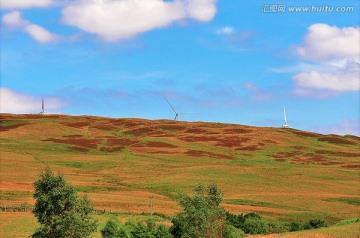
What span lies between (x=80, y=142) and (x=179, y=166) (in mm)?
38110

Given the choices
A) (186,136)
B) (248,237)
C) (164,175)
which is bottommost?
(248,237)

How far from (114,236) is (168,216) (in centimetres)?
1749

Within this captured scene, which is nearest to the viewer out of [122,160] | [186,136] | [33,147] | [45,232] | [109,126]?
[45,232]

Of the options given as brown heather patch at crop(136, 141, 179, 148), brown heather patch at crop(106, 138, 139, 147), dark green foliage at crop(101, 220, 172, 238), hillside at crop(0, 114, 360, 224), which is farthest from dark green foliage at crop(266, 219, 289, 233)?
brown heather patch at crop(106, 138, 139, 147)

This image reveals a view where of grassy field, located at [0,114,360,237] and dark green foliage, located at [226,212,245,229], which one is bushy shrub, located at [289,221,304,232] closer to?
dark green foliage, located at [226,212,245,229]

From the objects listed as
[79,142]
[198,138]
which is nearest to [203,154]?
[198,138]

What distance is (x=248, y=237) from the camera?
60906 mm

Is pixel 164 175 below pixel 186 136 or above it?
below

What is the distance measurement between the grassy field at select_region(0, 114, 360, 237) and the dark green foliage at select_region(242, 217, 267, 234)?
32.9 feet

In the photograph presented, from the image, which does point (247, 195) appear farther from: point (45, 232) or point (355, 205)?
point (45, 232)

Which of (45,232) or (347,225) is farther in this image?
(347,225)

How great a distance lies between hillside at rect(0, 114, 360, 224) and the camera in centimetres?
9000

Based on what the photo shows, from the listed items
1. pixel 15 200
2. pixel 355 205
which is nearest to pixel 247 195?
pixel 355 205

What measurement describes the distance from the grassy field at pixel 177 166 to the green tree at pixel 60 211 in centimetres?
1306
